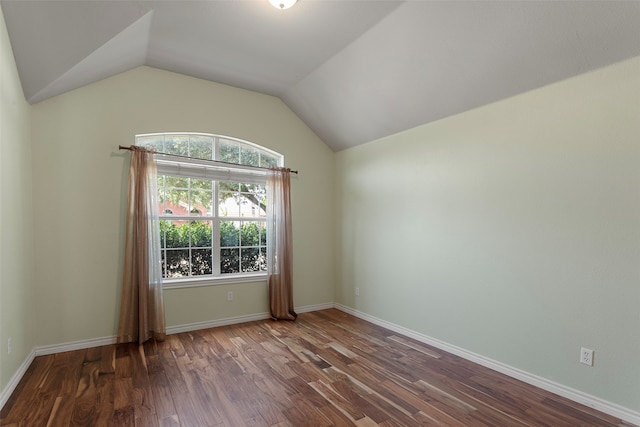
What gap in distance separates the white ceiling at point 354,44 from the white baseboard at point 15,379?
2345 millimetres

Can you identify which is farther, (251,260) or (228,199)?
(251,260)

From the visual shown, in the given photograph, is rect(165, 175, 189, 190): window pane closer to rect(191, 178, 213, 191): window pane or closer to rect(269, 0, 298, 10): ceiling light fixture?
rect(191, 178, 213, 191): window pane

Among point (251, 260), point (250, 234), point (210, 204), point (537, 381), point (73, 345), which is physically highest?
point (210, 204)

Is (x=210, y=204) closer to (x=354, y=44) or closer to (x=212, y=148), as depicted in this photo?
(x=212, y=148)

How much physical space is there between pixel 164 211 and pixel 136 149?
774 millimetres

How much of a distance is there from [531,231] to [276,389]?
2.44m

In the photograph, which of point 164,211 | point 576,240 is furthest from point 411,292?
point 164,211

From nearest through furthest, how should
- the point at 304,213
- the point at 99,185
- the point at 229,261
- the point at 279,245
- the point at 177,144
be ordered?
the point at 99,185
the point at 177,144
the point at 229,261
the point at 279,245
the point at 304,213

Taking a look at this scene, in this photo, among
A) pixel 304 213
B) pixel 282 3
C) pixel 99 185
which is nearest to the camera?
pixel 282 3

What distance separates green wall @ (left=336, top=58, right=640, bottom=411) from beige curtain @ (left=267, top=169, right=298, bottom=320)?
1324 mm

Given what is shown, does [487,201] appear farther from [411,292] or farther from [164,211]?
[164,211]

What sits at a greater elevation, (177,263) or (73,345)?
(177,263)

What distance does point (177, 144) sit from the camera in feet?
12.3

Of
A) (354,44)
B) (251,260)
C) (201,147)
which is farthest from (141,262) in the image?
(354,44)
